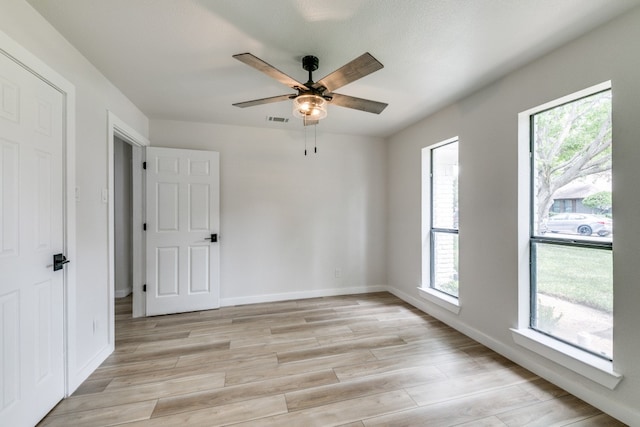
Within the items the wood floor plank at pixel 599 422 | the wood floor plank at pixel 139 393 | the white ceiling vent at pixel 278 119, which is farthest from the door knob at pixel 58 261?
the wood floor plank at pixel 599 422

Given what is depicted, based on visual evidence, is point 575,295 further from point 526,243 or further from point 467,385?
point 467,385

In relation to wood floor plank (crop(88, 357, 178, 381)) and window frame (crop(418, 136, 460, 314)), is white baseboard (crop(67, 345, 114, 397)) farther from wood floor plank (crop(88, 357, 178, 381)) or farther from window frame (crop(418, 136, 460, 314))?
window frame (crop(418, 136, 460, 314))

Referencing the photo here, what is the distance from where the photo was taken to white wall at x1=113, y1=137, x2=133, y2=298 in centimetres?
405

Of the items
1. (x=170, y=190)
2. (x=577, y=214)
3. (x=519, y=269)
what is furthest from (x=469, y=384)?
(x=170, y=190)

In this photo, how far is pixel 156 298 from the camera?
10.5 ft

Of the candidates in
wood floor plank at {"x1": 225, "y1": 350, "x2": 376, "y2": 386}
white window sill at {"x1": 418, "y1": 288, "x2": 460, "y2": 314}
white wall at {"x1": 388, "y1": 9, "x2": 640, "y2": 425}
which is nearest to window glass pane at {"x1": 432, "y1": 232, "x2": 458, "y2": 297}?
white window sill at {"x1": 418, "y1": 288, "x2": 460, "y2": 314}

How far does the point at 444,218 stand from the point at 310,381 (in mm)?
2444

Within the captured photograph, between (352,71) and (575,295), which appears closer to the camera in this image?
(352,71)

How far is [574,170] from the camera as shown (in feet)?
6.36

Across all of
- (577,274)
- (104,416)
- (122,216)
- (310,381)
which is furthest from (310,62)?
(122,216)

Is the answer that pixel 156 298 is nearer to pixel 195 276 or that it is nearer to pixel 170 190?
pixel 195 276

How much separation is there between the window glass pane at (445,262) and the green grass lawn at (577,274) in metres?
0.93

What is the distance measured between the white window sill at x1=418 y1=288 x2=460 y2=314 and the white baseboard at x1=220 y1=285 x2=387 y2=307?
93 cm

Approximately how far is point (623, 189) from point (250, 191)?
3541 millimetres
